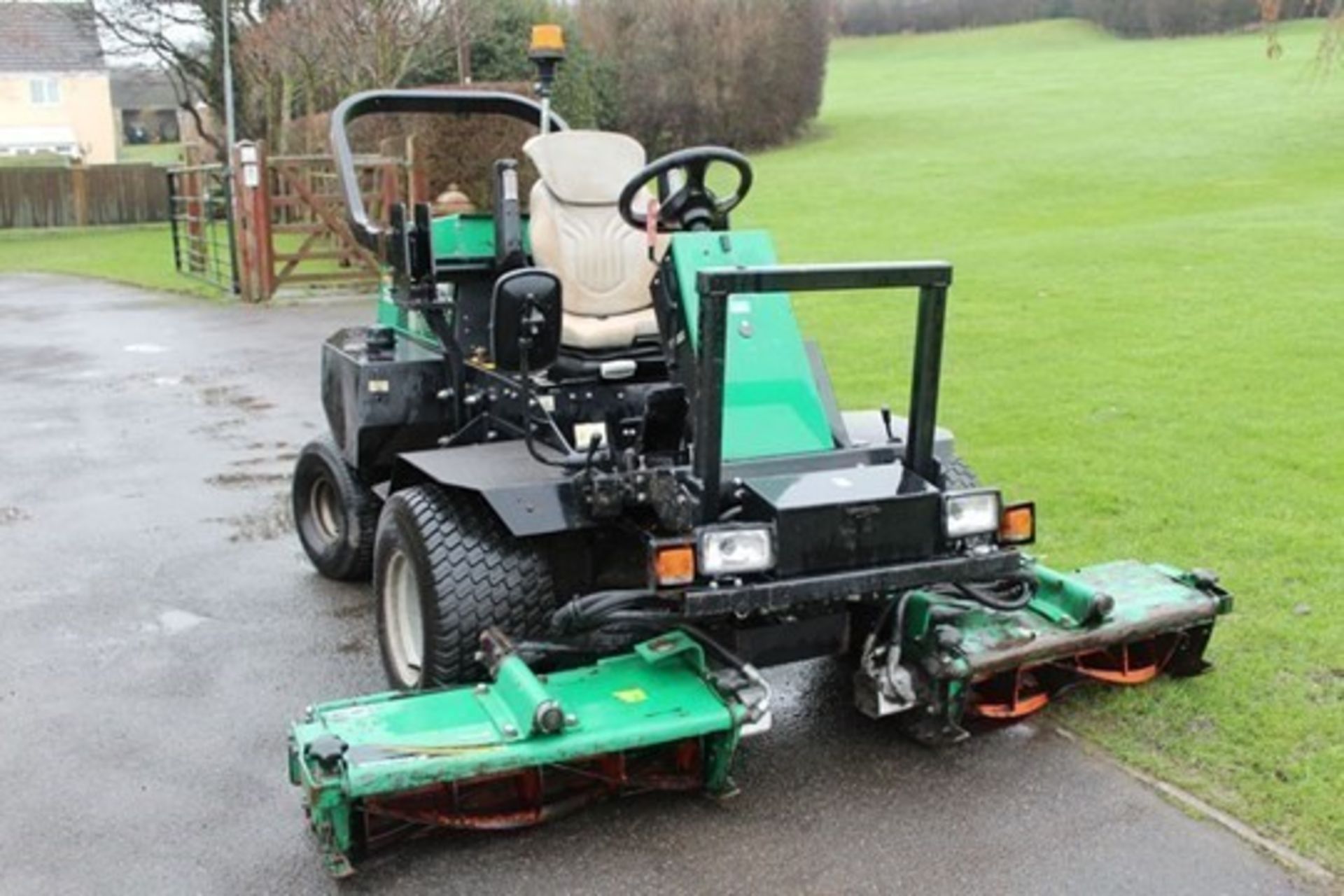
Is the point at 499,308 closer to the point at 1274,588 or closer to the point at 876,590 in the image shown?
the point at 876,590

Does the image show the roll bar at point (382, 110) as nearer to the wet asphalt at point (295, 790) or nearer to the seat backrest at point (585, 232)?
the seat backrest at point (585, 232)

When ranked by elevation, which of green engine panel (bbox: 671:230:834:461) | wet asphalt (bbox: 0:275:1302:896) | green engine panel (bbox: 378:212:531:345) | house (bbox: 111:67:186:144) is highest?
house (bbox: 111:67:186:144)

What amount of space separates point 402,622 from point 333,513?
1.60 m

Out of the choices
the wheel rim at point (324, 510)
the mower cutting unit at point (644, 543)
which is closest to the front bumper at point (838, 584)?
the mower cutting unit at point (644, 543)

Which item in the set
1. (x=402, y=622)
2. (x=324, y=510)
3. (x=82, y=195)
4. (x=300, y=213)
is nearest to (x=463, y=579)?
(x=402, y=622)

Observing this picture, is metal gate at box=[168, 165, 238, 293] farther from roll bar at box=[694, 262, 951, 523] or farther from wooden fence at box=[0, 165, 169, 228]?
roll bar at box=[694, 262, 951, 523]

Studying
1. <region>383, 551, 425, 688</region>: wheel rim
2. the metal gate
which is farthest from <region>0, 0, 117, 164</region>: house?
<region>383, 551, 425, 688</region>: wheel rim

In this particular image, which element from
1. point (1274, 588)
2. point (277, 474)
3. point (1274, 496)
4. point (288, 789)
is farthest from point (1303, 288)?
point (288, 789)

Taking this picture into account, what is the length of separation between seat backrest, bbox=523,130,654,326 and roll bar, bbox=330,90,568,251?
739 mm

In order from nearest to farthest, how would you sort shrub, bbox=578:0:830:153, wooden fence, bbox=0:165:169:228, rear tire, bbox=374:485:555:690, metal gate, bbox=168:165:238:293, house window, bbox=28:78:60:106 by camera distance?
rear tire, bbox=374:485:555:690 < metal gate, bbox=168:165:238:293 < shrub, bbox=578:0:830:153 < wooden fence, bbox=0:165:169:228 < house window, bbox=28:78:60:106

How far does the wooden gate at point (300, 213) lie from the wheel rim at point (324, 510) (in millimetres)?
10432

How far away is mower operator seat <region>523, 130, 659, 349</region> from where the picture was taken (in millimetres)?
4969

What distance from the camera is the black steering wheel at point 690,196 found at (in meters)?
4.44

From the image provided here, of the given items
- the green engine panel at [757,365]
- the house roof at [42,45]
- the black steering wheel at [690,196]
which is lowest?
the green engine panel at [757,365]
